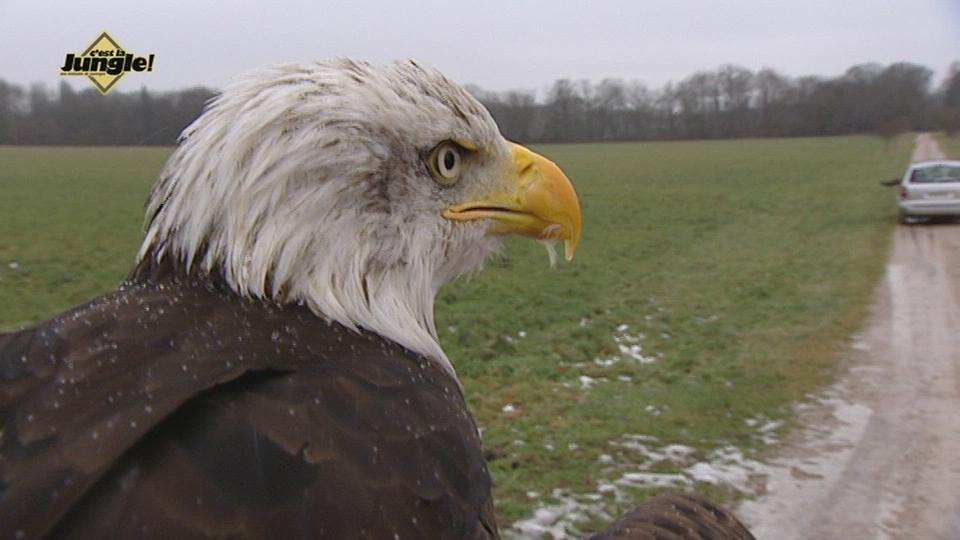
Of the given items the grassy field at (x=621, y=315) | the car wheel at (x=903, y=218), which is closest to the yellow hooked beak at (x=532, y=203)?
the grassy field at (x=621, y=315)

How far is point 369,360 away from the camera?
1985mm

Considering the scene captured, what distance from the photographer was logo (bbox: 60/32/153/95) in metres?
5.10

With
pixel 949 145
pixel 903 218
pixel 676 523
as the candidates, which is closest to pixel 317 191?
pixel 676 523

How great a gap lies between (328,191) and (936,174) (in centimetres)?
2187

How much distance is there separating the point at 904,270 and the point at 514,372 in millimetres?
9283

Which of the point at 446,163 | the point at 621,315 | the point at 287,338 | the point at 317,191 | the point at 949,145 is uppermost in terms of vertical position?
the point at 949,145

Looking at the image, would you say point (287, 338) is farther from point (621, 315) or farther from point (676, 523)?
point (621, 315)

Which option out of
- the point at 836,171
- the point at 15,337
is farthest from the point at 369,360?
the point at 836,171

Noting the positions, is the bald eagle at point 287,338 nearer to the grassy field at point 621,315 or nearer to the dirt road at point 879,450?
the grassy field at point 621,315

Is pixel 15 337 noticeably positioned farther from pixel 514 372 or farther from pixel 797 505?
pixel 514 372

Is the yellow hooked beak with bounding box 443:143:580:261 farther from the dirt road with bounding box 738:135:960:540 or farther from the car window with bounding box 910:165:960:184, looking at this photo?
the car window with bounding box 910:165:960:184

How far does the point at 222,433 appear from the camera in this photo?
1592 millimetres

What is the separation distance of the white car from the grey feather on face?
20716 mm

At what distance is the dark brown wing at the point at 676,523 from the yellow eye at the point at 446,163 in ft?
4.04
